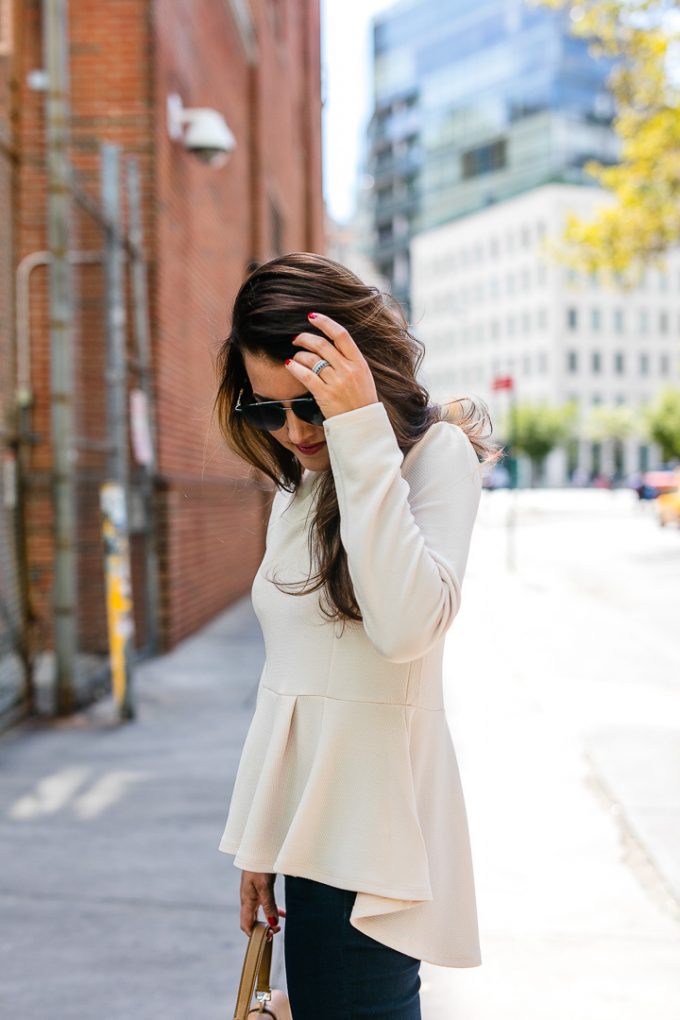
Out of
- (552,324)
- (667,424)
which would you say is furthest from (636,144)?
(552,324)

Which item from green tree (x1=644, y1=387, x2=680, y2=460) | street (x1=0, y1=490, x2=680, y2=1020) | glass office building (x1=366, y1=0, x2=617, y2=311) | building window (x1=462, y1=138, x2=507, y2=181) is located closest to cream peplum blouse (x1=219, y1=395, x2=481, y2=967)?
street (x1=0, y1=490, x2=680, y2=1020)

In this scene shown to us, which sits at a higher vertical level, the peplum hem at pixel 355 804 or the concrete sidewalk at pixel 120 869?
the peplum hem at pixel 355 804

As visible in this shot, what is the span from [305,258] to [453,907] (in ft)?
3.33

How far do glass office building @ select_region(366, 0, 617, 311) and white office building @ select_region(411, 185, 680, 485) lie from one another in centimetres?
278

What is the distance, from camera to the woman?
1.58 m

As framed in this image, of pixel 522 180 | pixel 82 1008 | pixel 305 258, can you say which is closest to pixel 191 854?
pixel 82 1008

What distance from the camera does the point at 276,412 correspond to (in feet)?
5.58

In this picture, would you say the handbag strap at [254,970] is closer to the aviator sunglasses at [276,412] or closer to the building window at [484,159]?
the aviator sunglasses at [276,412]

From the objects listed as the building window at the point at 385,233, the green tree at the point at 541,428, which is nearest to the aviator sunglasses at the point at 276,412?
the green tree at the point at 541,428

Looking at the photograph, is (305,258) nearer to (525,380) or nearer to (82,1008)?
(82,1008)

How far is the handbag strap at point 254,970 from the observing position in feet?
5.62

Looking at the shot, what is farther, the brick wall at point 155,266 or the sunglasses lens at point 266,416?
the brick wall at point 155,266

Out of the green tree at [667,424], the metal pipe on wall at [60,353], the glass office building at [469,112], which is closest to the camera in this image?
the metal pipe on wall at [60,353]

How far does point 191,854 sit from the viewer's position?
14.2 feet
